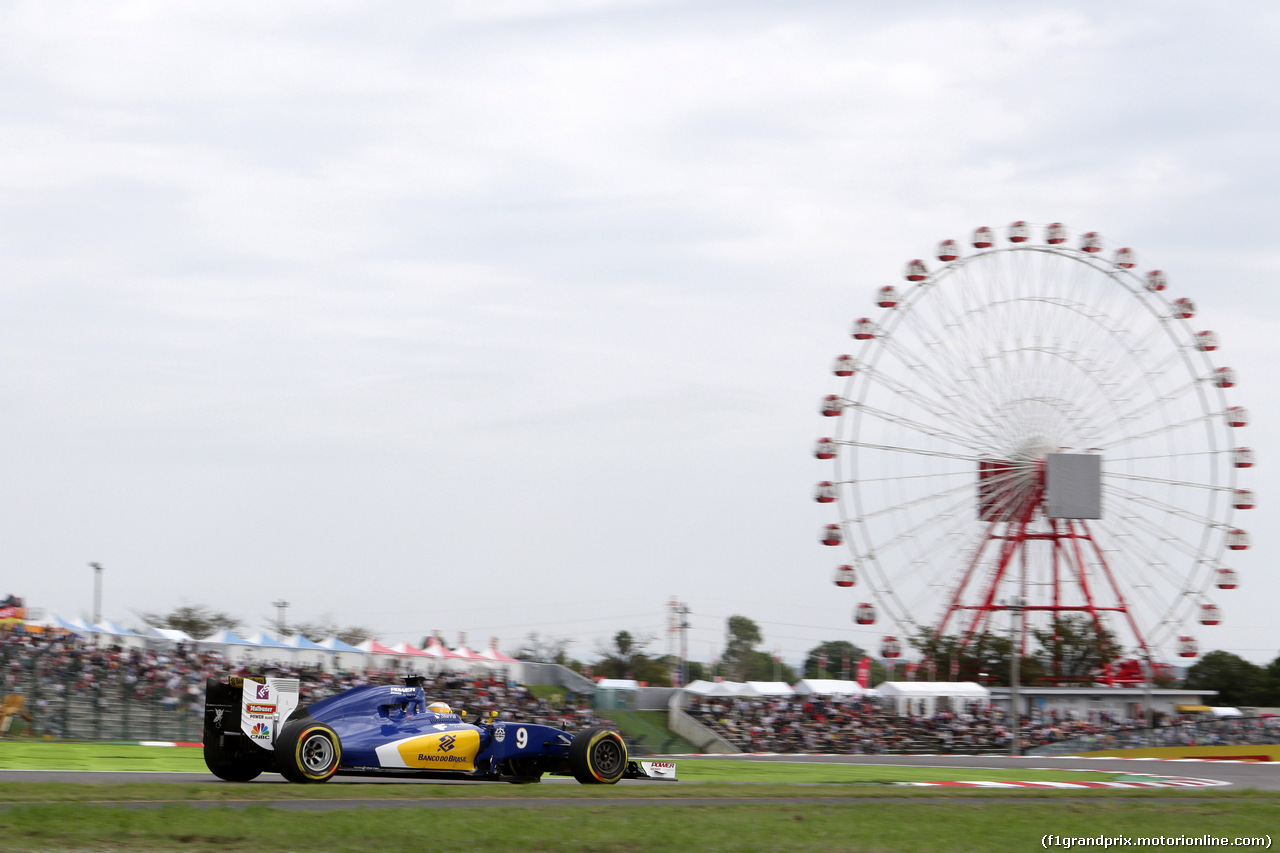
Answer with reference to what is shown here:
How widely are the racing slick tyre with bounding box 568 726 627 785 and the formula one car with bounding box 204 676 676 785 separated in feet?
0.05

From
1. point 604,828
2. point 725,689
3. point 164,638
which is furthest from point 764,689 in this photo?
point 604,828

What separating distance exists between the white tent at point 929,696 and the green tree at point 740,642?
290ft

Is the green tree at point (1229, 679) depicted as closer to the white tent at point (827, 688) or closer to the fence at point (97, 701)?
the white tent at point (827, 688)

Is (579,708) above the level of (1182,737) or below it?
above

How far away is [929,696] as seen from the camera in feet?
182

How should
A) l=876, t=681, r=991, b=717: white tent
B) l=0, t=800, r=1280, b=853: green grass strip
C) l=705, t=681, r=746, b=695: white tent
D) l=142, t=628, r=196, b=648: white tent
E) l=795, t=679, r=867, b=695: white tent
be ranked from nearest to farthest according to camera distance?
l=0, t=800, r=1280, b=853: green grass strip
l=876, t=681, r=991, b=717: white tent
l=142, t=628, r=196, b=648: white tent
l=795, t=679, r=867, b=695: white tent
l=705, t=681, r=746, b=695: white tent

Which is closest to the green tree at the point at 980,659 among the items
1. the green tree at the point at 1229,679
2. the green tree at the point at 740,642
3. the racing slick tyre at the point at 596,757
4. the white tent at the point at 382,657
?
the white tent at the point at 382,657

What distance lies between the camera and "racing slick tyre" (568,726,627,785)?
63.9ft

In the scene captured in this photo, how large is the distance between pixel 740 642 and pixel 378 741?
13728cm

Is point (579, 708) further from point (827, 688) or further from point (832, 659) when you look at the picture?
point (832, 659)

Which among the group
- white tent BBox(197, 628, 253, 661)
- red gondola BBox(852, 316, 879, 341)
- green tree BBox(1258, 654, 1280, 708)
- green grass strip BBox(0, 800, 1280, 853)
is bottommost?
green tree BBox(1258, 654, 1280, 708)

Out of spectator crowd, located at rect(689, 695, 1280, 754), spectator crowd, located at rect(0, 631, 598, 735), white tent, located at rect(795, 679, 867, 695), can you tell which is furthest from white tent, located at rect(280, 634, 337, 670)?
white tent, located at rect(795, 679, 867, 695)

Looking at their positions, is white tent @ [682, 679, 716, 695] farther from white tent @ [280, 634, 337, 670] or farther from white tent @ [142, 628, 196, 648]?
white tent @ [142, 628, 196, 648]

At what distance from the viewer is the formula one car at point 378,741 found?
59.4ft
